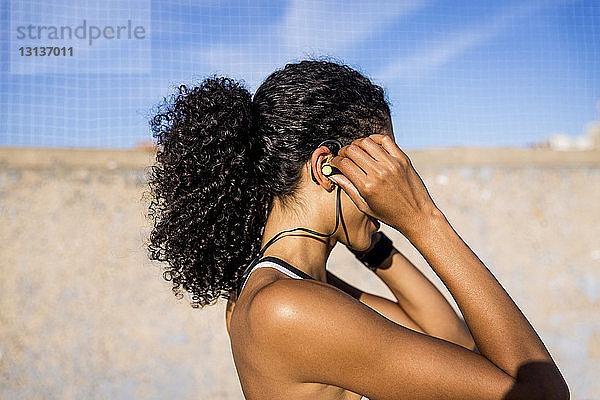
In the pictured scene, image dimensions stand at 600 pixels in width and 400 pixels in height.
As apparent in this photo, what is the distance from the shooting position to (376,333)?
47.9 inches

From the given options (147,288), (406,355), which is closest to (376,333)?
(406,355)

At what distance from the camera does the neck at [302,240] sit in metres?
1.57

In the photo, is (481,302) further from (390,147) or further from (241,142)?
(241,142)

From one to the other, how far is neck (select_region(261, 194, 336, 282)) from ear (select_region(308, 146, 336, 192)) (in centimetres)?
8

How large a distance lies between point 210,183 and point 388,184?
578mm

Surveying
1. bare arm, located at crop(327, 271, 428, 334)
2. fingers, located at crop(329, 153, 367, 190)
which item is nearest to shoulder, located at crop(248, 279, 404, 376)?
fingers, located at crop(329, 153, 367, 190)

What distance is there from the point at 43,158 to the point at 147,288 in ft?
3.53

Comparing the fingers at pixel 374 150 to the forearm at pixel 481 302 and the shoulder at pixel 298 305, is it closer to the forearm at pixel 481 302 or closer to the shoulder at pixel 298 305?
the forearm at pixel 481 302

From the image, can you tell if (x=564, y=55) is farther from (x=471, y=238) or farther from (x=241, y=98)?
(x=241, y=98)

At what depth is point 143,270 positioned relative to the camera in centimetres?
365

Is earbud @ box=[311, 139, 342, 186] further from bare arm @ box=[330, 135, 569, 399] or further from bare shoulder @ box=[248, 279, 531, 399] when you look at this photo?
bare shoulder @ box=[248, 279, 531, 399]

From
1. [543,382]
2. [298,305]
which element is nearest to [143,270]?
[298,305]

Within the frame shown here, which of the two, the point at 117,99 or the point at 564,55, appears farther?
the point at 564,55

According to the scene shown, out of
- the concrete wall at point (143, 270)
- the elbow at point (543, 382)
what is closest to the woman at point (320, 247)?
the elbow at point (543, 382)
